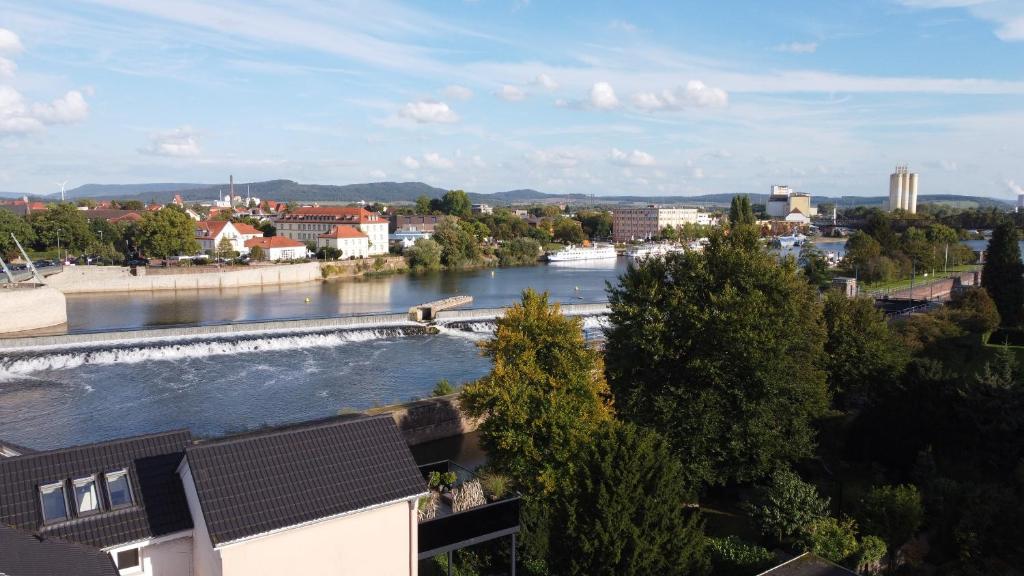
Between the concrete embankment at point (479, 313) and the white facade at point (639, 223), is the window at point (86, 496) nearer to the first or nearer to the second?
the concrete embankment at point (479, 313)

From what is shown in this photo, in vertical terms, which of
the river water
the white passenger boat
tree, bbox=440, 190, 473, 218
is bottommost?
the river water

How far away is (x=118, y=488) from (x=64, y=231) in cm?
4370

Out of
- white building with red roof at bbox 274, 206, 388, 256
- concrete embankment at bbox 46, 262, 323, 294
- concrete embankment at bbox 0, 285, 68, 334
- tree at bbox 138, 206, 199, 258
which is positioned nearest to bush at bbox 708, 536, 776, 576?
concrete embankment at bbox 0, 285, 68, 334

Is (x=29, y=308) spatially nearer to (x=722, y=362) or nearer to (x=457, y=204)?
(x=722, y=362)

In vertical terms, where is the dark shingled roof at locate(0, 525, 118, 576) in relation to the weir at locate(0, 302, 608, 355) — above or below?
above

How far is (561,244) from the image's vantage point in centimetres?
6762

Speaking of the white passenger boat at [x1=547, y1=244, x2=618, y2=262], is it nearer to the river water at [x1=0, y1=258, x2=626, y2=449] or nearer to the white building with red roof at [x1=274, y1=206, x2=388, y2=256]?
the white building with red roof at [x1=274, y1=206, x2=388, y2=256]

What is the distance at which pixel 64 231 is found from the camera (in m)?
42.6

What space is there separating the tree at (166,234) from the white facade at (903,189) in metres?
121

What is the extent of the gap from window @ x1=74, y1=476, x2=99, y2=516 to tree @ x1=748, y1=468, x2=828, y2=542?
6934 millimetres

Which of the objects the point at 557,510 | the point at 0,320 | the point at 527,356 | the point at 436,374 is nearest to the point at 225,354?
the point at 436,374

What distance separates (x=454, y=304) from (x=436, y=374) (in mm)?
10272

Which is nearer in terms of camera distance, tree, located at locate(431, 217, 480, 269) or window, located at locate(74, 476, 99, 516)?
window, located at locate(74, 476, 99, 516)

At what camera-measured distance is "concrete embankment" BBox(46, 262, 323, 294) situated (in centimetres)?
3256
